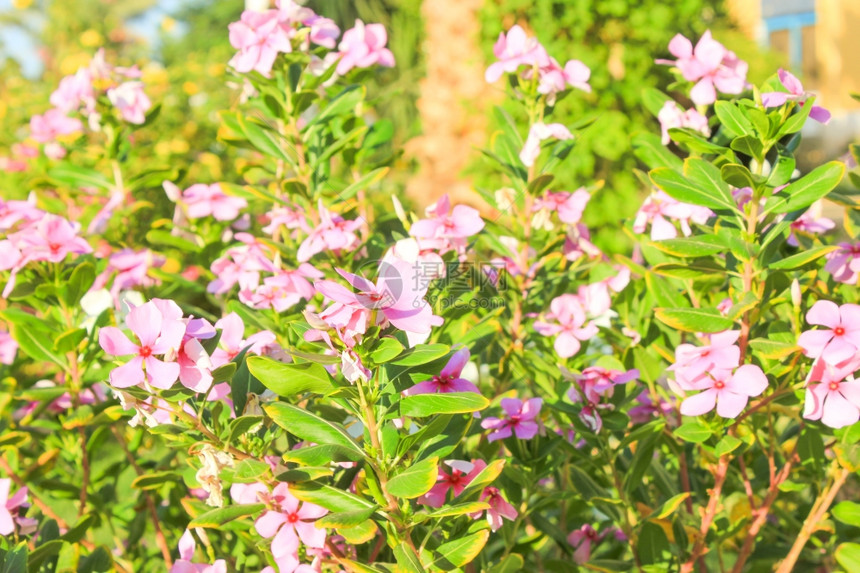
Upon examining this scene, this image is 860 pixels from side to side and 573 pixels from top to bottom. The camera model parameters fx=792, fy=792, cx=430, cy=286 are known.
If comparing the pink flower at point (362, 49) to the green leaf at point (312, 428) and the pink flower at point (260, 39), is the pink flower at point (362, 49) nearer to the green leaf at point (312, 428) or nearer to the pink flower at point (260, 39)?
the pink flower at point (260, 39)

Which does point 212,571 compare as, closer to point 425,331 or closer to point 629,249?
point 425,331

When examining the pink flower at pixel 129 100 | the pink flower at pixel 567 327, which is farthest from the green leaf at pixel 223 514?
the pink flower at pixel 129 100

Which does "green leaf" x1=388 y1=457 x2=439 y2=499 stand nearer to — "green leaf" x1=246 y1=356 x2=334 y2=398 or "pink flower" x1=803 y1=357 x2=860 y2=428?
"green leaf" x1=246 y1=356 x2=334 y2=398

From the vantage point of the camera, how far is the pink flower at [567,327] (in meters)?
1.70

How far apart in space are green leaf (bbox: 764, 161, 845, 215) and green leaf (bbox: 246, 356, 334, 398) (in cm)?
85

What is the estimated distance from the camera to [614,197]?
249 inches

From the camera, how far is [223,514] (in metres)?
1.28

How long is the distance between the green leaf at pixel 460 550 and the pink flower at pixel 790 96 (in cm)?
85

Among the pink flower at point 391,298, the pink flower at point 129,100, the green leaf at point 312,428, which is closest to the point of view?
the pink flower at point 391,298

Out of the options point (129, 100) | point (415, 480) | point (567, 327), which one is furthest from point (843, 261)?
point (129, 100)

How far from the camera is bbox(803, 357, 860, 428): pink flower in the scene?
1.29 m

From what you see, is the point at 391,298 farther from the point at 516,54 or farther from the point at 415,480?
the point at 516,54

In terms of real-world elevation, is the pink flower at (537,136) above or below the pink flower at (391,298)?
above

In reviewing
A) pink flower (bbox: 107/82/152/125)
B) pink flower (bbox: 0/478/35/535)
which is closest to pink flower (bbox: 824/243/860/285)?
pink flower (bbox: 0/478/35/535)
